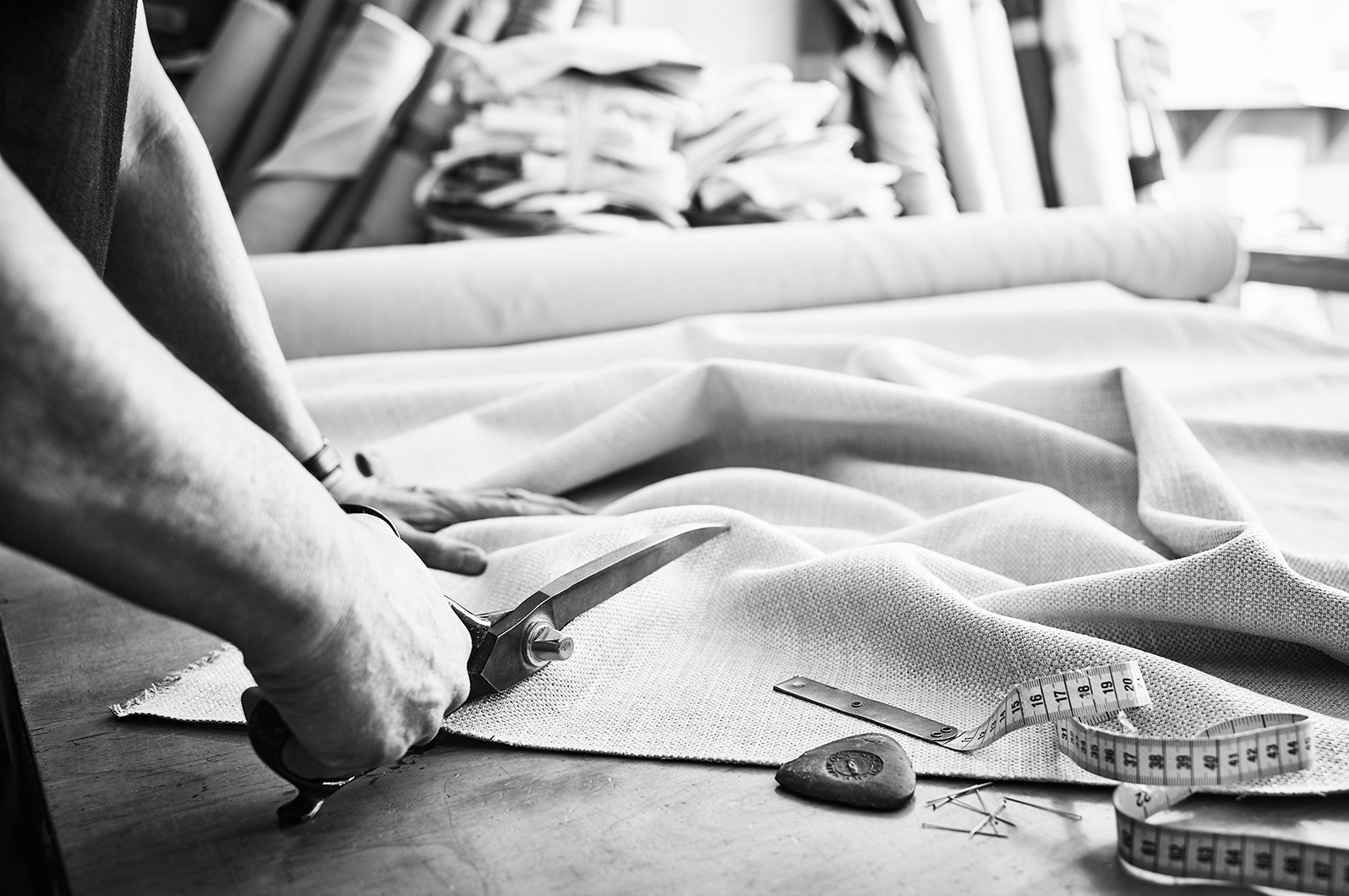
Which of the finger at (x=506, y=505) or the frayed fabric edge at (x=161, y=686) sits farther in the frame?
the finger at (x=506, y=505)

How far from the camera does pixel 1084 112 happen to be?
2773mm

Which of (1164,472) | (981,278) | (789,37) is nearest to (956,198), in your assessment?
(789,37)

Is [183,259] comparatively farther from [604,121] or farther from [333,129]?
[333,129]

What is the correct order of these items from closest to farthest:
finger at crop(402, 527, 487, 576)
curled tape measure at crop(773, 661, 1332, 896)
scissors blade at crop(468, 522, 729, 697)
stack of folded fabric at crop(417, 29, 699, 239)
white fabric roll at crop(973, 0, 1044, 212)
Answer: curled tape measure at crop(773, 661, 1332, 896)
scissors blade at crop(468, 522, 729, 697)
finger at crop(402, 527, 487, 576)
stack of folded fabric at crop(417, 29, 699, 239)
white fabric roll at crop(973, 0, 1044, 212)

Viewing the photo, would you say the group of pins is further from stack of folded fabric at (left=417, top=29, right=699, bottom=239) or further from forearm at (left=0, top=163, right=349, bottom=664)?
stack of folded fabric at (left=417, top=29, right=699, bottom=239)

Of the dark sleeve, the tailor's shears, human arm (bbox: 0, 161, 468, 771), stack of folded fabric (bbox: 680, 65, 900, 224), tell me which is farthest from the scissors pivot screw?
stack of folded fabric (bbox: 680, 65, 900, 224)

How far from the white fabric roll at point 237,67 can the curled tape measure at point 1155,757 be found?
212 centimetres

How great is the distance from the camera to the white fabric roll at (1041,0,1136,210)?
2.76 metres

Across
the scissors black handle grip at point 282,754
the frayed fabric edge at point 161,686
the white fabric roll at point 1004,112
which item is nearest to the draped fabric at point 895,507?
the frayed fabric edge at point 161,686

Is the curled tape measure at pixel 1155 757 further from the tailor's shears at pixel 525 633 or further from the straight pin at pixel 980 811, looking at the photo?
the tailor's shears at pixel 525 633

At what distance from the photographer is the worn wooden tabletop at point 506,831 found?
0.51 m

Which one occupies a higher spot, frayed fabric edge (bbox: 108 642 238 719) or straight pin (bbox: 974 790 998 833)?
frayed fabric edge (bbox: 108 642 238 719)

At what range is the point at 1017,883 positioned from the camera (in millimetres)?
508

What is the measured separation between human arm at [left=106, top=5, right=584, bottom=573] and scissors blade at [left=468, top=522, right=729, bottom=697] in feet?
0.47
